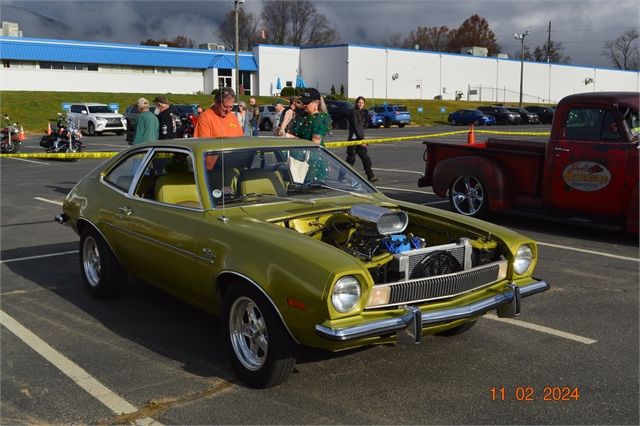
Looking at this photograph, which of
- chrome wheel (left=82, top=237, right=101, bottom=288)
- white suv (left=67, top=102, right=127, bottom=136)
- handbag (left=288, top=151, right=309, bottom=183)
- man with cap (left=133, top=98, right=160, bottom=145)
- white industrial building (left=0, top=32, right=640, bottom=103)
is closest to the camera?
handbag (left=288, top=151, right=309, bottom=183)

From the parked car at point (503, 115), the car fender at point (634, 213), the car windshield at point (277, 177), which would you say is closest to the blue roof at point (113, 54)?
the parked car at point (503, 115)

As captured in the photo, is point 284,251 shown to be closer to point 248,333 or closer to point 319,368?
point 248,333

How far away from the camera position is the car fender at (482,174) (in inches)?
381

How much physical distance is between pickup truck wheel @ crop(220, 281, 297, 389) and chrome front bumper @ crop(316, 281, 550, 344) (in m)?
0.37

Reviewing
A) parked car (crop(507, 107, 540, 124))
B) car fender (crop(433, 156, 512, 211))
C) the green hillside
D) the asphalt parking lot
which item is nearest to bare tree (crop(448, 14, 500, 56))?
the green hillside

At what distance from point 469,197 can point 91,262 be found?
5.94m

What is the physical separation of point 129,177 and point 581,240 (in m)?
5.94

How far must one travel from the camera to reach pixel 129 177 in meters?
5.94

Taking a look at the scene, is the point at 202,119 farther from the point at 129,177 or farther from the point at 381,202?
the point at 381,202

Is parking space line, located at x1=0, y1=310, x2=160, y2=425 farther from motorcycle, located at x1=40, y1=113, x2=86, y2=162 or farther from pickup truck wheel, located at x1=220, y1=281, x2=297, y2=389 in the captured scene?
motorcycle, located at x1=40, y1=113, x2=86, y2=162

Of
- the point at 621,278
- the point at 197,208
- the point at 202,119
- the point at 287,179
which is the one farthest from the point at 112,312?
the point at 621,278

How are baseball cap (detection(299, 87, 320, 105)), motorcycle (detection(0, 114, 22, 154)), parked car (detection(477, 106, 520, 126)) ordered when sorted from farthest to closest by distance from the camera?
parked car (detection(477, 106, 520, 126))
motorcycle (detection(0, 114, 22, 154))
baseball cap (detection(299, 87, 320, 105))

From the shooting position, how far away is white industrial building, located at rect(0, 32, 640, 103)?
56000mm

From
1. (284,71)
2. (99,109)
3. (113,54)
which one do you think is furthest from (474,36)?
(99,109)
